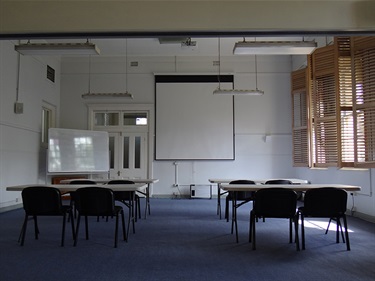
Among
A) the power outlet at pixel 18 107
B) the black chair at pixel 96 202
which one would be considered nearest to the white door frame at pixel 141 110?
the power outlet at pixel 18 107

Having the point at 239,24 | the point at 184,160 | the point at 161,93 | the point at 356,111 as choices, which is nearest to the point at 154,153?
the point at 184,160

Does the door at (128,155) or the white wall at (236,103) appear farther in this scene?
the door at (128,155)

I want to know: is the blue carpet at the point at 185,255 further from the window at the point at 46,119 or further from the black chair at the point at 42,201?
the window at the point at 46,119

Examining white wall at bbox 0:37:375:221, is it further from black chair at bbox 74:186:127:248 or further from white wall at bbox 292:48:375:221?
black chair at bbox 74:186:127:248

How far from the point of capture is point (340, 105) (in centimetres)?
638

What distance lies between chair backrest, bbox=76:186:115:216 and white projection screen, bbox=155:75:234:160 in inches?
215

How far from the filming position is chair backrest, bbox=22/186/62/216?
149 inches

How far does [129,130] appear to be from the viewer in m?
9.48

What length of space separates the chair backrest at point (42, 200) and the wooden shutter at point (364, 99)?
510 centimetres

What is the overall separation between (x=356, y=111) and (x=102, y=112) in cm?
701

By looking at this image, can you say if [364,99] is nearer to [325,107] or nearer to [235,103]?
[325,107]

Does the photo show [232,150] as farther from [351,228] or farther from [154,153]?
[351,228]

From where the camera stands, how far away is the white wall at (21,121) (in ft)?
21.7

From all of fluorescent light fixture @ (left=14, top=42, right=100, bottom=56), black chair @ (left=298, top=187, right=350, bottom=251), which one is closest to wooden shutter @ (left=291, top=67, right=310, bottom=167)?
black chair @ (left=298, top=187, right=350, bottom=251)
